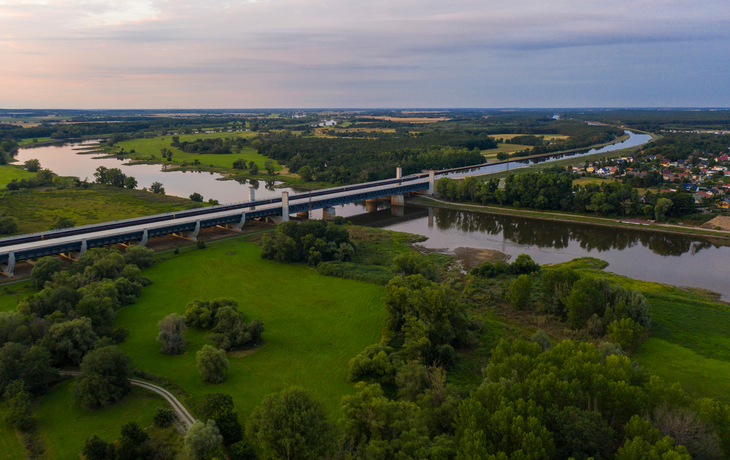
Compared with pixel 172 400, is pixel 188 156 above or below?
above

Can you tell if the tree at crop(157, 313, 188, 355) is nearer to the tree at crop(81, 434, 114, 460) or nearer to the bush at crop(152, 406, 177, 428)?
the bush at crop(152, 406, 177, 428)

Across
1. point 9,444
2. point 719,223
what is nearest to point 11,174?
point 9,444

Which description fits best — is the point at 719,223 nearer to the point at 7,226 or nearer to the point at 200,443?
the point at 200,443

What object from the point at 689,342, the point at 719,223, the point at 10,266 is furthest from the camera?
the point at 719,223

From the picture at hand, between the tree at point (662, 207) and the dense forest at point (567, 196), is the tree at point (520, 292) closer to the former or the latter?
the dense forest at point (567, 196)

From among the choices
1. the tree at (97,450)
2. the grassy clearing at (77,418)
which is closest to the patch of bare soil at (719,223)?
the grassy clearing at (77,418)

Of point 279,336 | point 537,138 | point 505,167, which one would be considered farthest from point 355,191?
point 537,138

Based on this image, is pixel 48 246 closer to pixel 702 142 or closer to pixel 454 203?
pixel 454 203
